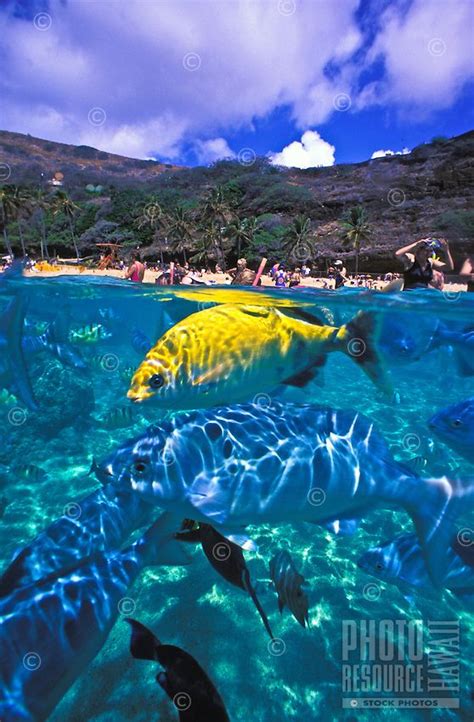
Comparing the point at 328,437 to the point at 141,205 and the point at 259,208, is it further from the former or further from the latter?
the point at 141,205

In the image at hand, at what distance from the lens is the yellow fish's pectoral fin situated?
11.6 feet

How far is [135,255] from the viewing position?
241ft

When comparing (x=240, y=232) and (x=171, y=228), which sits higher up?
(x=171, y=228)

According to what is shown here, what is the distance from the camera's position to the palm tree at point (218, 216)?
67.9 metres

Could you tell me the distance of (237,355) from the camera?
3701 millimetres

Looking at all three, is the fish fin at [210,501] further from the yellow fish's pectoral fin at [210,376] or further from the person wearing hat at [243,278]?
the person wearing hat at [243,278]

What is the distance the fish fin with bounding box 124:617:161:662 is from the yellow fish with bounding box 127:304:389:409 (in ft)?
5.67

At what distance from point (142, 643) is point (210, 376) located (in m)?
2.12

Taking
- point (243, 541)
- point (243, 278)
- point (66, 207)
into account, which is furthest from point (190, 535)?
point (66, 207)

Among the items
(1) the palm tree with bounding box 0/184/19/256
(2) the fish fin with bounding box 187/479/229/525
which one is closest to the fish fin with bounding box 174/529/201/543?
(2) the fish fin with bounding box 187/479/229/525

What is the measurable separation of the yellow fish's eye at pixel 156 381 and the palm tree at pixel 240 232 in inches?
2536

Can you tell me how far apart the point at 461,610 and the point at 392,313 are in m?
7.47

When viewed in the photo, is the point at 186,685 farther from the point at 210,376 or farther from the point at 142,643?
the point at 210,376

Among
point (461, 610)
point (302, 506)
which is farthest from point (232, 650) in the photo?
point (461, 610)
